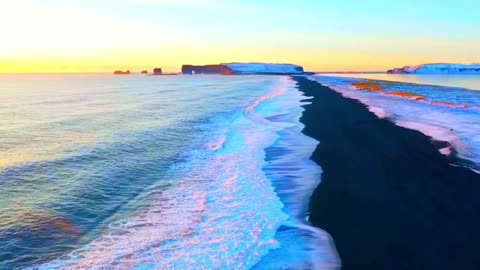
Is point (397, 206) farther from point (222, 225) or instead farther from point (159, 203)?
point (159, 203)

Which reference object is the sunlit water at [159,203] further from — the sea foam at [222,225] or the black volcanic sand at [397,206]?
the black volcanic sand at [397,206]

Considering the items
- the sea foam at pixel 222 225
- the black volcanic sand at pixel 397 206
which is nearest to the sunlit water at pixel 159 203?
the sea foam at pixel 222 225

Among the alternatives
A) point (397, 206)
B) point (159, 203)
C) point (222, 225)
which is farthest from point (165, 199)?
point (397, 206)

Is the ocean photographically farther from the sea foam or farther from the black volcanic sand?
the black volcanic sand

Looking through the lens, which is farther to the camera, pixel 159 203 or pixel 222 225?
pixel 159 203

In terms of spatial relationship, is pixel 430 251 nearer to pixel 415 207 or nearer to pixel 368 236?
pixel 368 236

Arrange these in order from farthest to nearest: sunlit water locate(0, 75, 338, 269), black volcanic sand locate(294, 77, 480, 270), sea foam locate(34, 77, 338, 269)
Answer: sunlit water locate(0, 75, 338, 269)
sea foam locate(34, 77, 338, 269)
black volcanic sand locate(294, 77, 480, 270)

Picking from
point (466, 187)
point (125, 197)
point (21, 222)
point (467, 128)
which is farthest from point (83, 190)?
point (467, 128)

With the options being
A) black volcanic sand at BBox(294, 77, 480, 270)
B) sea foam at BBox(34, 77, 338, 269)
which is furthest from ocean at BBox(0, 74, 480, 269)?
black volcanic sand at BBox(294, 77, 480, 270)
